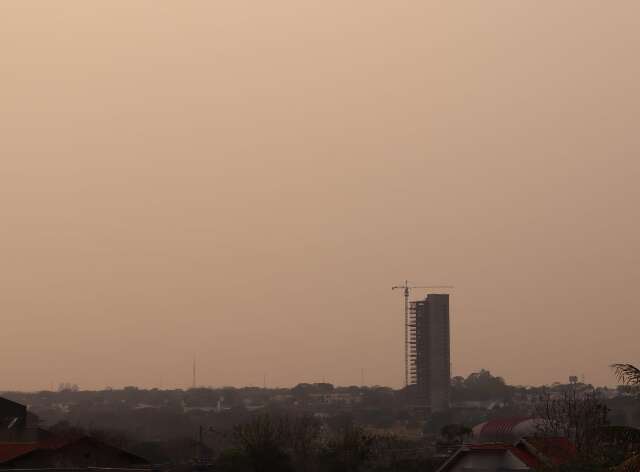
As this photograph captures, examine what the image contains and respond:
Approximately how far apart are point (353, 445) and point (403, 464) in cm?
461

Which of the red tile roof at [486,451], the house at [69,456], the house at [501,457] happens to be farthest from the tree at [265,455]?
the house at [501,457]

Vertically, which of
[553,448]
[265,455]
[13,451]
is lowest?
[265,455]

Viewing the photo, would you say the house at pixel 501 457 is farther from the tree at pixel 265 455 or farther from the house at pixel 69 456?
the tree at pixel 265 455

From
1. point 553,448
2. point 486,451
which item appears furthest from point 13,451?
point 553,448

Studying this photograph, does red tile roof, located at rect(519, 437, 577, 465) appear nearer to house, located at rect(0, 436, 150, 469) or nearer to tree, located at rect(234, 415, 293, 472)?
house, located at rect(0, 436, 150, 469)

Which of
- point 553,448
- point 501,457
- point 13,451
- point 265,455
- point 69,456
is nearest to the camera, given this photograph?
point 501,457

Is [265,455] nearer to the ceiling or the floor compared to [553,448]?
nearer to the floor

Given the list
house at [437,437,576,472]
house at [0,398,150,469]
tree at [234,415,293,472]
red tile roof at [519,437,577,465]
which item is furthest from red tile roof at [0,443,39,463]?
red tile roof at [519,437,577,465]

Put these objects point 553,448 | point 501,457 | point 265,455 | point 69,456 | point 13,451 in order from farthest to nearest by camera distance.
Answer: point 265,455, point 69,456, point 13,451, point 553,448, point 501,457

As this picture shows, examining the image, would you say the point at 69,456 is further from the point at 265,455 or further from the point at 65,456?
the point at 265,455

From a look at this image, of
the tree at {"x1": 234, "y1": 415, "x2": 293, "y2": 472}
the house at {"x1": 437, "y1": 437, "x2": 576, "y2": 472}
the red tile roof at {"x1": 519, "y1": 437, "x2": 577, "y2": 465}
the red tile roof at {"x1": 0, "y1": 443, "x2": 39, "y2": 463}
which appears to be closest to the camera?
the house at {"x1": 437, "y1": 437, "x2": 576, "y2": 472}

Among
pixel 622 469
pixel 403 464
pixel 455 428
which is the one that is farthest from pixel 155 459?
pixel 622 469

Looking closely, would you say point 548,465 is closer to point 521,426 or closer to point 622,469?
point 622,469

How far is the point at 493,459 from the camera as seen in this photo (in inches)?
2923
